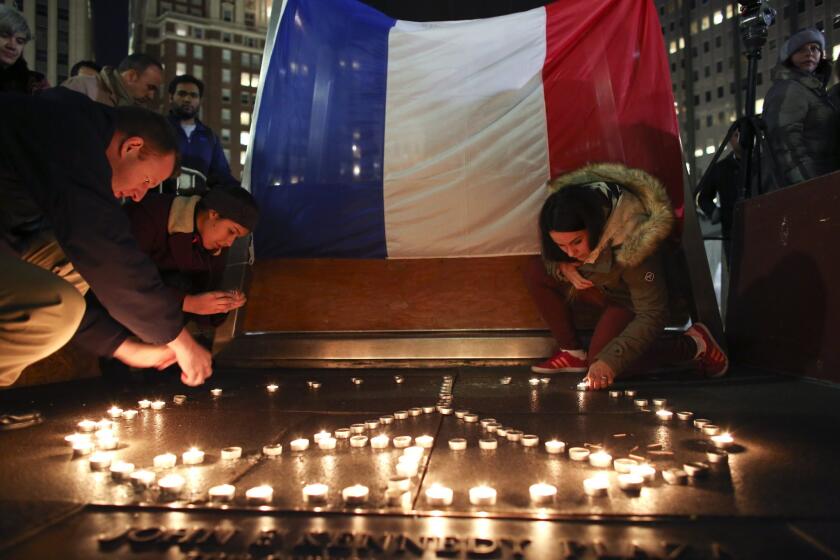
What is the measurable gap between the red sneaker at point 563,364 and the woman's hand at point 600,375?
430 millimetres

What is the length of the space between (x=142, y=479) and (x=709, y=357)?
2.54m

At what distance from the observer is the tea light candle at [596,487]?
4.38 ft

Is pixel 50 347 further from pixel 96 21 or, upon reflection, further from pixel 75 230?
pixel 96 21

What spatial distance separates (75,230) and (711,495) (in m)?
1.66

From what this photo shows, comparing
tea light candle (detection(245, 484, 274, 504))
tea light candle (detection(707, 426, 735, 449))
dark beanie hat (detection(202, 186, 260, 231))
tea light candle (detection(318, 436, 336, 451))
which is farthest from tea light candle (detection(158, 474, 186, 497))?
dark beanie hat (detection(202, 186, 260, 231))

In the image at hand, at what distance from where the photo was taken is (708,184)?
461cm

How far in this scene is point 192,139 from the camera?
3.98m

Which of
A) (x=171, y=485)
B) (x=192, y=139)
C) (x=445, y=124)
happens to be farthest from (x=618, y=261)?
(x=192, y=139)

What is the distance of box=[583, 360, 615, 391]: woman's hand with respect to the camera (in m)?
2.60

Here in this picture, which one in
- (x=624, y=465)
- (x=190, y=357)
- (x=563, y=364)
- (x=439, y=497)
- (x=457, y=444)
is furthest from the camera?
(x=563, y=364)

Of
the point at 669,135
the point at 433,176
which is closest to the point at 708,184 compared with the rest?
the point at 669,135

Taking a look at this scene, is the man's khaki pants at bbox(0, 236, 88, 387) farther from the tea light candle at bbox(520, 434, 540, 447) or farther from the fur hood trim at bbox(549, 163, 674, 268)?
the fur hood trim at bbox(549, 163, 674, 268)

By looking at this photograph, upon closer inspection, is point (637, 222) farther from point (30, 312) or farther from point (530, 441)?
point (30, 312)

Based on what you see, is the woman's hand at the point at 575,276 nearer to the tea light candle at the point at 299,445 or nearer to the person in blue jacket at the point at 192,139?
the tea light candle at the point at 299,445
